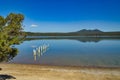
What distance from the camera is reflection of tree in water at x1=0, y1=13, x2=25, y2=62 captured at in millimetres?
12789

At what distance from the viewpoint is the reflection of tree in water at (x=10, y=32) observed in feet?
42.0

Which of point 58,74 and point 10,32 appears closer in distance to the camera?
point 10,32

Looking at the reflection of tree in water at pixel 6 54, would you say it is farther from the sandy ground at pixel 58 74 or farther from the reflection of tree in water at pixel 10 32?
the sandy ground at pixel 58 74

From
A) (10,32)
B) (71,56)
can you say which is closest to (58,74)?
(10,32)

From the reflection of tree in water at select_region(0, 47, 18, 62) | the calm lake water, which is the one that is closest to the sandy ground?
the reflection of tree in water at select_region(0, 47, 18, 62)

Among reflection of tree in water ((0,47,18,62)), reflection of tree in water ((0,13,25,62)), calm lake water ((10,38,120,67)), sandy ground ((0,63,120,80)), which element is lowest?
calm lake water ((10,38,120,67))

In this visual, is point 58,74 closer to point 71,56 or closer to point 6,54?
point 6,54

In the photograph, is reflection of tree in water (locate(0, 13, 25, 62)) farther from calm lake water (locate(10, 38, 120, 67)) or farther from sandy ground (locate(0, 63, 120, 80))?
calm lake water (locate(10, 38, 120, 67))

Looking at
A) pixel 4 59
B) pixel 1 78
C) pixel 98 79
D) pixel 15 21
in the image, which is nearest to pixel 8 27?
pixel 15 21

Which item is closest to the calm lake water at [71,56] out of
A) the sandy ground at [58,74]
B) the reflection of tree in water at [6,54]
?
the sandy ground at [58,74]

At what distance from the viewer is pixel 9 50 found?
12.8m

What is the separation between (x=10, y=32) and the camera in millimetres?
13312

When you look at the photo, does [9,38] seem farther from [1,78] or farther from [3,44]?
[1,78]

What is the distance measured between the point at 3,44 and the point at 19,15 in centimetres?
189
